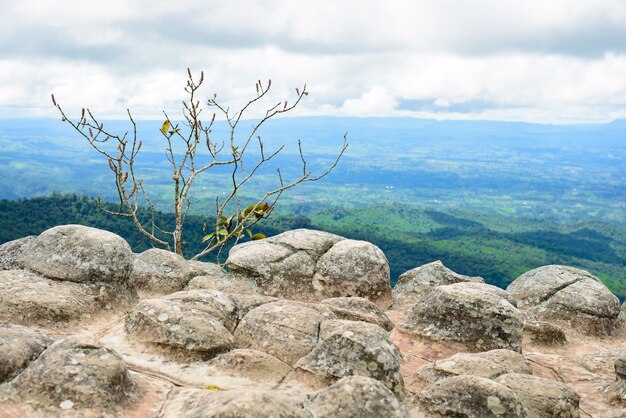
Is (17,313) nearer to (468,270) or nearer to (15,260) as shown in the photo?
(15,260)

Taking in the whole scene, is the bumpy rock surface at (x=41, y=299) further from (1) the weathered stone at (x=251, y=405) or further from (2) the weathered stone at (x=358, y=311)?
(2) the weathered stone at (x=358, y=311)

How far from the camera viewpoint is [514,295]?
20.3 meters

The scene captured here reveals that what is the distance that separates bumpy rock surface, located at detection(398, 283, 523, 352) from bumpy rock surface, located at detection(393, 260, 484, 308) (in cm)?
542

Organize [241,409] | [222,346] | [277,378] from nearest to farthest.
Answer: [241,409]
[277,378]
[222,346]

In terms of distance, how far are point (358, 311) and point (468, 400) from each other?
214 inches

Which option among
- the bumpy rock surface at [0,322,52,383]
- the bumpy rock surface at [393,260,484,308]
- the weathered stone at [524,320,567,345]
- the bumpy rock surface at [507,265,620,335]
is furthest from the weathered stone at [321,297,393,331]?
the bumpy rock surface at [507,265,620,335]

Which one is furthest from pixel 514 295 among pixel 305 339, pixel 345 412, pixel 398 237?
pixel 398 237

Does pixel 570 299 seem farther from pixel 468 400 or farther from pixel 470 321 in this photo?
pixel 468 400

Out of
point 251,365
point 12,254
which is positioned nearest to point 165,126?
point 12,254

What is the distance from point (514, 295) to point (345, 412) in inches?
560

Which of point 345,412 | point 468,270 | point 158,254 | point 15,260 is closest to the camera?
point 345,412

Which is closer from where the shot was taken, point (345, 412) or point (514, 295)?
point (345, 412)

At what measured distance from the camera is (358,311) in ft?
48.0

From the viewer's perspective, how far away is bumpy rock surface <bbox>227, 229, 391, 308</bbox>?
18.8 m
